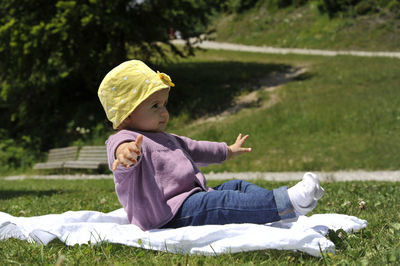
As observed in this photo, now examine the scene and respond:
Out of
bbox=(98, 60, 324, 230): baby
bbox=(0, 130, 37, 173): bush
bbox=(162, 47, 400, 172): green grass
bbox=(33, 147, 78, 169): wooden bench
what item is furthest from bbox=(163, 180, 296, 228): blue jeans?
bbox=(0, 130, 37, 173): bush

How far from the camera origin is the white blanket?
292cm

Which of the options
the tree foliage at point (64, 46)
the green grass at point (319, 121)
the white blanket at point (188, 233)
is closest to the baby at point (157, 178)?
the white blanket at point (188, 233)

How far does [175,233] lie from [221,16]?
123 feet

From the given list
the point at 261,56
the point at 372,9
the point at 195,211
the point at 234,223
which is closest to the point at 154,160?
the point at 195,211

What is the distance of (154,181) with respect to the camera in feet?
11.1

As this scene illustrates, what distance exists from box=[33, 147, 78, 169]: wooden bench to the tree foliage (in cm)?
175

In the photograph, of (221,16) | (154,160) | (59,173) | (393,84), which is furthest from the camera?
(221,16)

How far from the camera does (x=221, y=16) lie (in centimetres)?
3931

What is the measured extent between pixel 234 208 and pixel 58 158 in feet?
43.2

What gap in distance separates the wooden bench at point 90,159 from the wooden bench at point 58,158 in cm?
30

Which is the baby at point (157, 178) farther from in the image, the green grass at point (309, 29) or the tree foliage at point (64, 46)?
the green grass at point (309, 29)

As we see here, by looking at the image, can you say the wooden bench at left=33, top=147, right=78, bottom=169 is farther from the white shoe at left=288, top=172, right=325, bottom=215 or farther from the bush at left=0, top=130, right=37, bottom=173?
the white shoe at left=288, top=172, right=325, bottom=215

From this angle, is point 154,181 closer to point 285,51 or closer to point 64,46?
point 64,46

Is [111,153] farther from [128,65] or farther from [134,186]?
[128,65]
